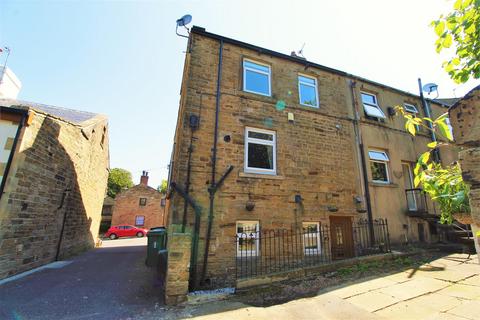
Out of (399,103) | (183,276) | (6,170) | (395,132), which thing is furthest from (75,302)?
(399,103)

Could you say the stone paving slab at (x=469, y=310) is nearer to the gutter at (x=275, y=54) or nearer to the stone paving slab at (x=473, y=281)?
the stone paving slab at (x=473, y=281)

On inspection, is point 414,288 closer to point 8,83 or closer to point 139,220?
point 8,83

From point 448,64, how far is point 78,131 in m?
11.7

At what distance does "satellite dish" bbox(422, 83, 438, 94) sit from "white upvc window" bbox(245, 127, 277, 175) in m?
10.5

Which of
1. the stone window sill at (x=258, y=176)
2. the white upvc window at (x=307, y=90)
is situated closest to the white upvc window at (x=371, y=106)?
the white upvc window at (x=307, y=90)

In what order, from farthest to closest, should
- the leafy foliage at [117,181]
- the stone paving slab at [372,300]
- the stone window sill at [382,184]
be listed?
the leafy foliage at [117,181] < the stone window sill at [382,184] < the stone paving slab at [372,300]

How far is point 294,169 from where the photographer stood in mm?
7898

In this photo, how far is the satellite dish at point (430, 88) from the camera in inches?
499

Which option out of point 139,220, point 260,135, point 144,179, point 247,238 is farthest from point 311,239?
point 144,179

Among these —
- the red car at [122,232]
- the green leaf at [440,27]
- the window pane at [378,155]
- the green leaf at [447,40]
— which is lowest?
the red car at [122,232]

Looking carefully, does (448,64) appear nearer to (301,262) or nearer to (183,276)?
(183,276)

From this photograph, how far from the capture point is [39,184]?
7.29 m

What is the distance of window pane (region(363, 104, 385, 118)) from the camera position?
10.1 metres

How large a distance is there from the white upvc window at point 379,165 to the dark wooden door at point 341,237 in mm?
2449
